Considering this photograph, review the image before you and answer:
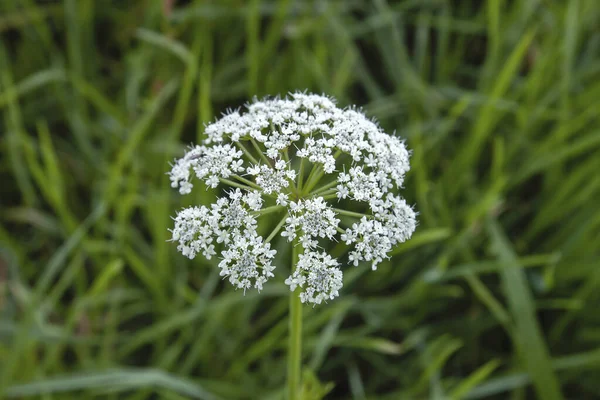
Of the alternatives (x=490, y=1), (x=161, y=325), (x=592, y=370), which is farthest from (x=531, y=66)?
(x=161, y=325)

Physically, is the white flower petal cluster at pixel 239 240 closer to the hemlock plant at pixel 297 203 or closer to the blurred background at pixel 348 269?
the hemlock plant at pixel 297 203

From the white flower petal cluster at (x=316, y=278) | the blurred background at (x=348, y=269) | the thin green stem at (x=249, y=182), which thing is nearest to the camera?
the white flower petal cluster at (x=316, y=278)

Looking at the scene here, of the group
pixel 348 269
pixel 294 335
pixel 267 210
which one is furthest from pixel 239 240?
pixel 348 269

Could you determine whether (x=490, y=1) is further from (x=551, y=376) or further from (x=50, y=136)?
(x=50, y=136)

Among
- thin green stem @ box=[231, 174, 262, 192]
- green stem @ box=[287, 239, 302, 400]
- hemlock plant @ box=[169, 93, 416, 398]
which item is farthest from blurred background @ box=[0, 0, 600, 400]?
thin green stem @ box=[231, 174, 262, 192]

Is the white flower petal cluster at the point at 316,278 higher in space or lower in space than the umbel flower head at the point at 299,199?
lower

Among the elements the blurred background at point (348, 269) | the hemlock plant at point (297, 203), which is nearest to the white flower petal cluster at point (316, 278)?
the hemlock plant at point (297, 203)

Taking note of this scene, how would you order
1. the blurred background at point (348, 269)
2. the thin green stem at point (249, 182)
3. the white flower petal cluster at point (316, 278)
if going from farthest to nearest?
the blurred background at point (348, 269) < the thin green stem at point (249, 182) < the white flower petal cluster at point (316, 278)
